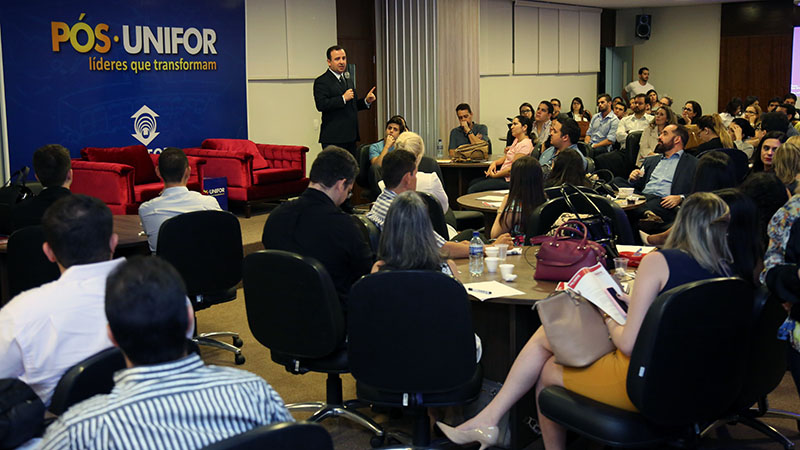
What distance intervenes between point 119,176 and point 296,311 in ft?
18.7

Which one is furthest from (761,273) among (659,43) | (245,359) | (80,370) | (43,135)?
(659,43)

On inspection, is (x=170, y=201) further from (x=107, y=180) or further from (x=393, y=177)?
(x=107, y=180)

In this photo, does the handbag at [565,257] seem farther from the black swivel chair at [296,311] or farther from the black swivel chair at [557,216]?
the black swivel chair at [557,216]

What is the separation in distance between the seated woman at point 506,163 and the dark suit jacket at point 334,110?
1559 millimetres

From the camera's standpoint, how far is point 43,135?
29.0 feet

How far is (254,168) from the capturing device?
10531 millimetres

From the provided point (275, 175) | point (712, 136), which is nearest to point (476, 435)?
point (712, 136)

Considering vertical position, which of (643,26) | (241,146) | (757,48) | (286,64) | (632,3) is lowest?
(241,146)

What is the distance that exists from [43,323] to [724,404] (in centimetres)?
223

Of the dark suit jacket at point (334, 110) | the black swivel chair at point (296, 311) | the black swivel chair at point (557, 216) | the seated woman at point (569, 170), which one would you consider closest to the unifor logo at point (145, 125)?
the dark suit jacket at point (334, 110)

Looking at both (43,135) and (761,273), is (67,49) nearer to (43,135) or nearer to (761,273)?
(43,135)

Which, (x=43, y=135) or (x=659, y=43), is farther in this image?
(x=659, y=43)

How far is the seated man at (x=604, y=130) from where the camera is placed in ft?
39.7

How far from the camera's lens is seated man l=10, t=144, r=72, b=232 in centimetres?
467
